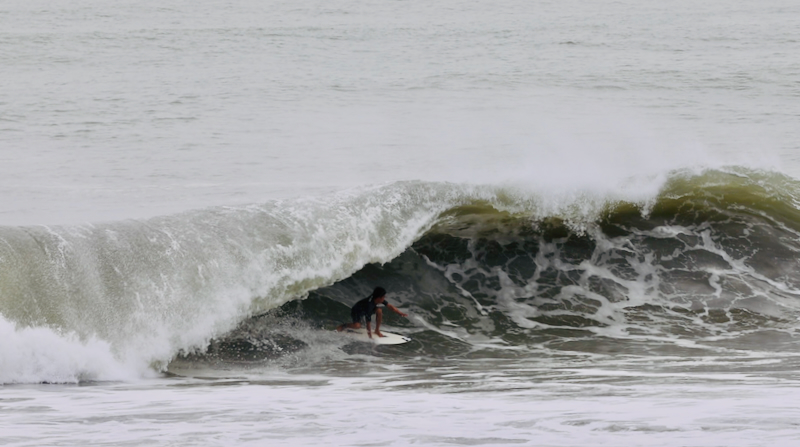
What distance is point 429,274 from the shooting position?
457 inches

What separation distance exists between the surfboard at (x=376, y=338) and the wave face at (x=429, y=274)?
0.23 metres

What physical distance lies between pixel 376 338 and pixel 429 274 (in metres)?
1.94

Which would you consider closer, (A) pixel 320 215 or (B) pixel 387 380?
(B) pixel 387 380

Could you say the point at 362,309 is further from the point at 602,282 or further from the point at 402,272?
the point at 602,282

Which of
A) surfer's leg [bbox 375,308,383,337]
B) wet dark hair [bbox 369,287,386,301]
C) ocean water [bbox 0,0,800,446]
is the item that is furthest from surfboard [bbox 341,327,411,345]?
wet dark hair [bbox 369,287,386,301]

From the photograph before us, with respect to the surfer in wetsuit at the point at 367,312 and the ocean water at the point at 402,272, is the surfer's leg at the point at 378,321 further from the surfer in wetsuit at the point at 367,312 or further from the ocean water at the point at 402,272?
the ocean water at the point at 402,272

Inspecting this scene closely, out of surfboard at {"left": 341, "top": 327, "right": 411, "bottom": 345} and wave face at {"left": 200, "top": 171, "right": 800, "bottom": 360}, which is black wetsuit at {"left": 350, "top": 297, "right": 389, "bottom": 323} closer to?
surfboard at {"left": 341, "top": 327, "right": 411, "bottom": 345}

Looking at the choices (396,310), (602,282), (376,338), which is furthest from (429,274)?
(602,282)

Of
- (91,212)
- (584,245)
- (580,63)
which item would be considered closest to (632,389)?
(584,245)

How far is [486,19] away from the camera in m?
44.5

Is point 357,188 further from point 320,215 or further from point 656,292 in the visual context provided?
point 656,292

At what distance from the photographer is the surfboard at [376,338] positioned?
32.1 feet

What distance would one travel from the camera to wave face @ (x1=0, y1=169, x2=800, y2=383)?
8367 millimetres

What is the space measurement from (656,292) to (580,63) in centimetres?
2518
